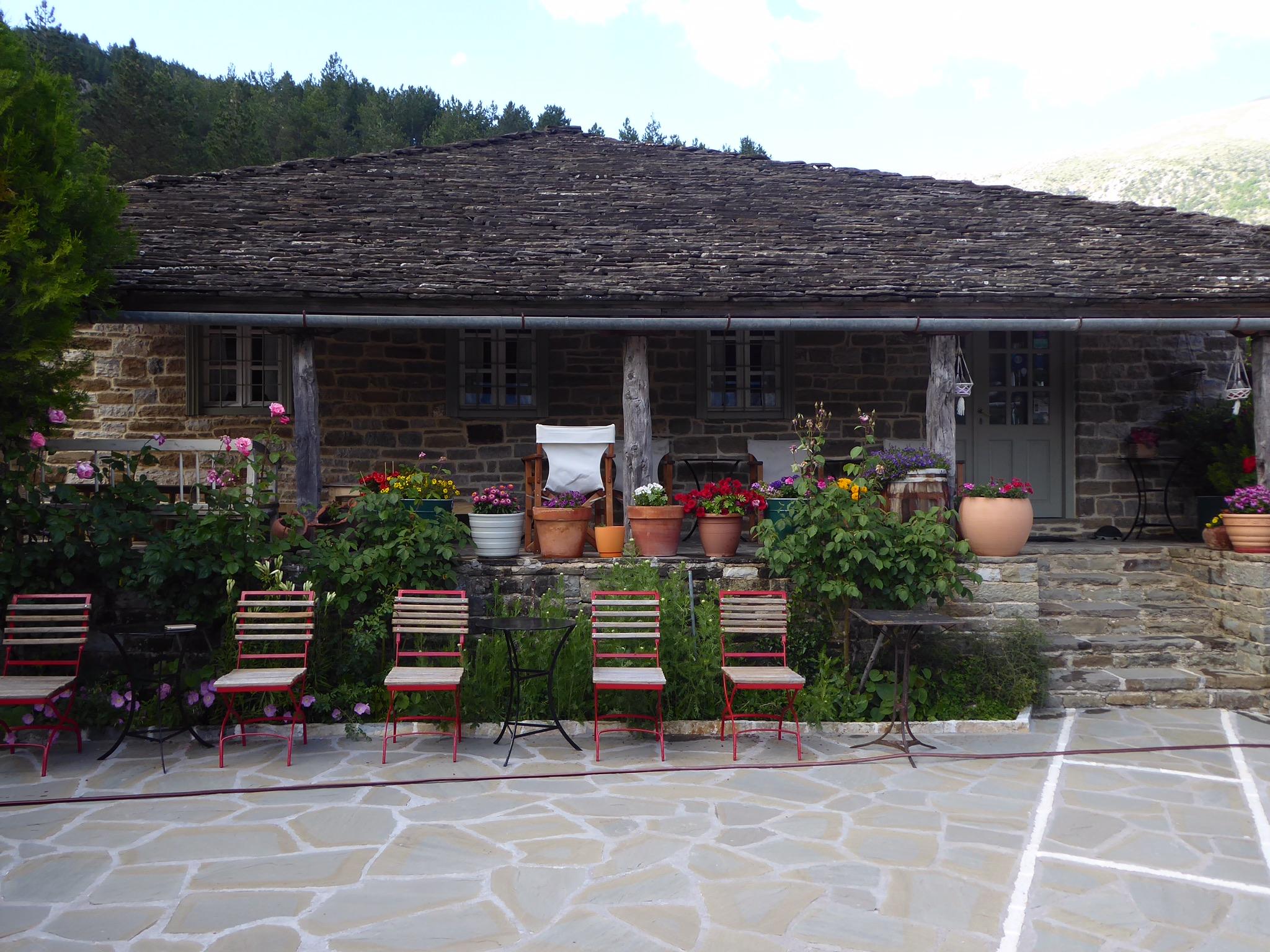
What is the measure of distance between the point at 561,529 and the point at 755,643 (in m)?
1.69

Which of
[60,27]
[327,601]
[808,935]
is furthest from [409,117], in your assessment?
[808,935]

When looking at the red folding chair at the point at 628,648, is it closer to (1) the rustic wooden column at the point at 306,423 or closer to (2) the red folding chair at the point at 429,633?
(2) the red folding chair at the point at 429,633

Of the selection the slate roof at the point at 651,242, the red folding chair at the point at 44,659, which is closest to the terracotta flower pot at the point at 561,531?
the slate roof at the point at 651,242

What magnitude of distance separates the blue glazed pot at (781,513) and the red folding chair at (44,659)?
14.7ft

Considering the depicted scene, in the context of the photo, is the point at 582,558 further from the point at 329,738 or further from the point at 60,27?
the point at 60,27

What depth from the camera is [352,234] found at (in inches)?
328

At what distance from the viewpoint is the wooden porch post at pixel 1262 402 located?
754 centimetres

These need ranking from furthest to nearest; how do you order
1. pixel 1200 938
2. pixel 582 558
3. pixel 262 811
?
pixel 582 558 → pixel 262 811 → pixel 1200 938

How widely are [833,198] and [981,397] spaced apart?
103 inches

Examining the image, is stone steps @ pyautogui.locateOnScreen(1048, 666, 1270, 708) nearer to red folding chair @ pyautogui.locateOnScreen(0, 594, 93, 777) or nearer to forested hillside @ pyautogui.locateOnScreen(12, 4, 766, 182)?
red folding chair @ pyautogui.locateOnScreen(0, 594, 93, 777)

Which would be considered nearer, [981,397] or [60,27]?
[981,397]

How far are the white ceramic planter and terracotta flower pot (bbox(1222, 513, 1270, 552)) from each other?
535cm

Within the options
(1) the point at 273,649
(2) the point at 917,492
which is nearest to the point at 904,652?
(2) the point at 917,492

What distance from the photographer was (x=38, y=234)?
19.2 feet
